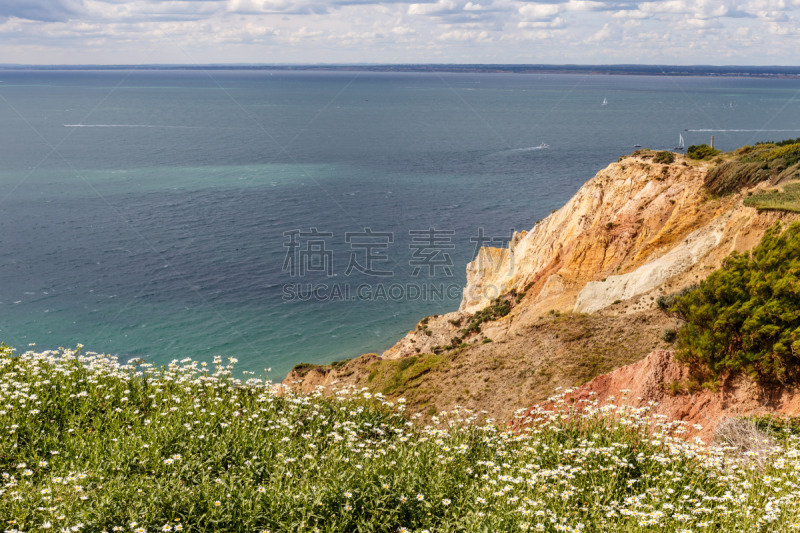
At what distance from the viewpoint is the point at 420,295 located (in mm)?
56844

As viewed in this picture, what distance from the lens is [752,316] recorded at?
47.1 feet

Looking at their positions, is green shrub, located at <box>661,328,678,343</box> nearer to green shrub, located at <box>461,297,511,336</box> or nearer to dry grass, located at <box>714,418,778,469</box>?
dry grass, located at <box>714,418,778,469</box>

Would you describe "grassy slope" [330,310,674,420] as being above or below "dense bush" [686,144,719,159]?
below

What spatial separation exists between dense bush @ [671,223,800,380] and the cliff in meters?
4.05

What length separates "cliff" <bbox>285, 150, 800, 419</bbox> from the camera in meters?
21.0

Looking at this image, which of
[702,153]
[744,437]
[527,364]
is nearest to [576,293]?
[527,364]

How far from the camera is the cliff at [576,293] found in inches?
827

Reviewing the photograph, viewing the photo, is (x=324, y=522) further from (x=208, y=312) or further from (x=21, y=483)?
(x=208, y=312)

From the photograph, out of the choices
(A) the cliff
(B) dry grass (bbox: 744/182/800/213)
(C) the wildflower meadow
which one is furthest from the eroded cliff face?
(C) the wildflower meadow

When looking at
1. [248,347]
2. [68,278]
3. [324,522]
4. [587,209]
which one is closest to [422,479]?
[324,522]

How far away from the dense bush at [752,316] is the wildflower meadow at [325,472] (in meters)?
3.08

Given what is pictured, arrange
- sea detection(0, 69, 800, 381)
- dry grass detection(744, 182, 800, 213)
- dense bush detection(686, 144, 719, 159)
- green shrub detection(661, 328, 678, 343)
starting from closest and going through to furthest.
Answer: green shrub detection(661, 328, 678, 343) → dry grass detection(744, 182, 800, 213) → dense bush detection(686, 144, 719, 159) → sea detection(0, 69, 800, 381)

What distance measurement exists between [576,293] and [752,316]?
62.5 ft

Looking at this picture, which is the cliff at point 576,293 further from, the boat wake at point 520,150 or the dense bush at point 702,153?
the boat wake at point 520,150
